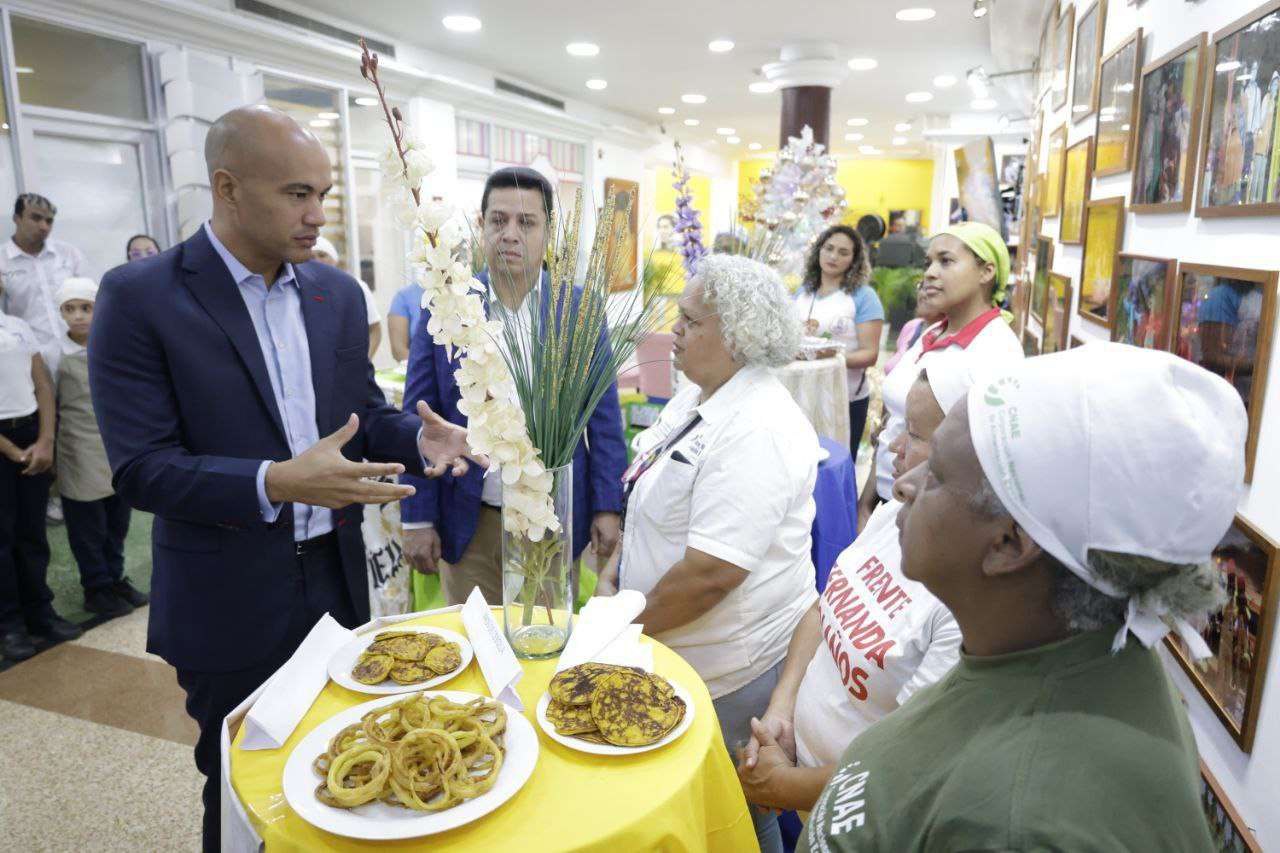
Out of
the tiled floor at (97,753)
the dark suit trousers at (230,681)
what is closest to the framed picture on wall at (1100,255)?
the dark suit trousers at (230,681)

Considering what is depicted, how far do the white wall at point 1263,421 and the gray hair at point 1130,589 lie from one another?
32.6 inches

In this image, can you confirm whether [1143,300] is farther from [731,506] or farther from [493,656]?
[493,656]

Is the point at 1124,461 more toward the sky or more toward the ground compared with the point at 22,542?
more toward the sky

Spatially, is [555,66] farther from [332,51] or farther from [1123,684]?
[1123,684]

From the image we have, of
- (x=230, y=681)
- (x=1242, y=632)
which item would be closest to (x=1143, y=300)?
(x=1242, y=632)

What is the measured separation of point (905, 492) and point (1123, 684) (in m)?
0.29

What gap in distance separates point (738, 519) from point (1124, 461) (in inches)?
42.4

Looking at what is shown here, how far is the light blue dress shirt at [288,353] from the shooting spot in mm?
1694

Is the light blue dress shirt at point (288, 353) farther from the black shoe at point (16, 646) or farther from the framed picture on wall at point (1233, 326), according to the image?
the black shoe at point (16, 646)

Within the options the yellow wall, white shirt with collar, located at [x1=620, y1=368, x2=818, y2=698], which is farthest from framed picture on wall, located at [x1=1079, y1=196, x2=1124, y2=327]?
the yellow wall

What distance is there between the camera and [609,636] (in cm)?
150

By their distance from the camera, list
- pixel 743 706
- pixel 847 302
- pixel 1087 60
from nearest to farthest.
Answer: pixel 743 706 < pixel 1087 60 < pixel 847 302

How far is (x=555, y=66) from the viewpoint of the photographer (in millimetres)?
8930

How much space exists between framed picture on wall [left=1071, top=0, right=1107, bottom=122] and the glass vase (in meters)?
3.19
